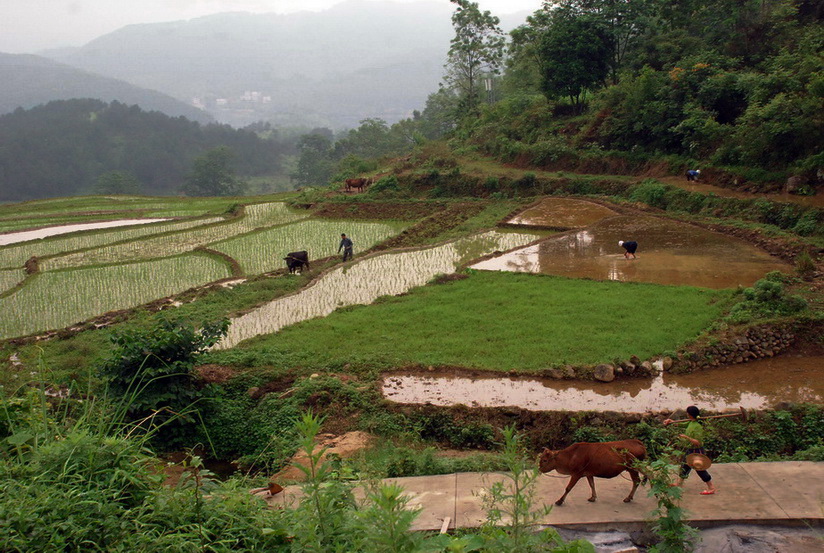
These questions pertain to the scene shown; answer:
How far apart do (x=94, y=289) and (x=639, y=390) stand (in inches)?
539

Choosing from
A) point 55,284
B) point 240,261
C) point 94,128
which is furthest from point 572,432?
point 94,128

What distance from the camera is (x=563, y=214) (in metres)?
19.7

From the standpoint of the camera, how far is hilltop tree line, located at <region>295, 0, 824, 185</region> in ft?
55.8

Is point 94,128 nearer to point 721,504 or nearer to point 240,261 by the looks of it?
point 240,261

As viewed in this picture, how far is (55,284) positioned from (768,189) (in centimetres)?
2061

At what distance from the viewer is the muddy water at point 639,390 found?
26.4ft

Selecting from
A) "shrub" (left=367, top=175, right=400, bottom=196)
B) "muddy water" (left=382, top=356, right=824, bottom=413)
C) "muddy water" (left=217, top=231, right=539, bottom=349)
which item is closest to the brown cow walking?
"shrub" (left=367, top=175, right=400, bottom=196)

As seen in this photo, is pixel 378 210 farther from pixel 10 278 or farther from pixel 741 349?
pixel 741 349

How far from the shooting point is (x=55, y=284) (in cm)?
1574

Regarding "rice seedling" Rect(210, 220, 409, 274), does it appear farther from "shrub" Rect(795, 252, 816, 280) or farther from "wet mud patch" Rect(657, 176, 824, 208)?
"shrub" Rect(795, 252, 816, 280)

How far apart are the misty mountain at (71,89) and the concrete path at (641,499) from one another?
6784 inches

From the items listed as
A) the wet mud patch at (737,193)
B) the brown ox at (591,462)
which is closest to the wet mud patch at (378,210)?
the wet mud patch at (737,193)

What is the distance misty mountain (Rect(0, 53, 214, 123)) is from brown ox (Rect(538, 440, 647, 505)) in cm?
17302

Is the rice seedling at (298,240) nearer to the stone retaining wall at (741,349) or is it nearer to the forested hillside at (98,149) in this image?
the stone retaining wall at (741,349)
